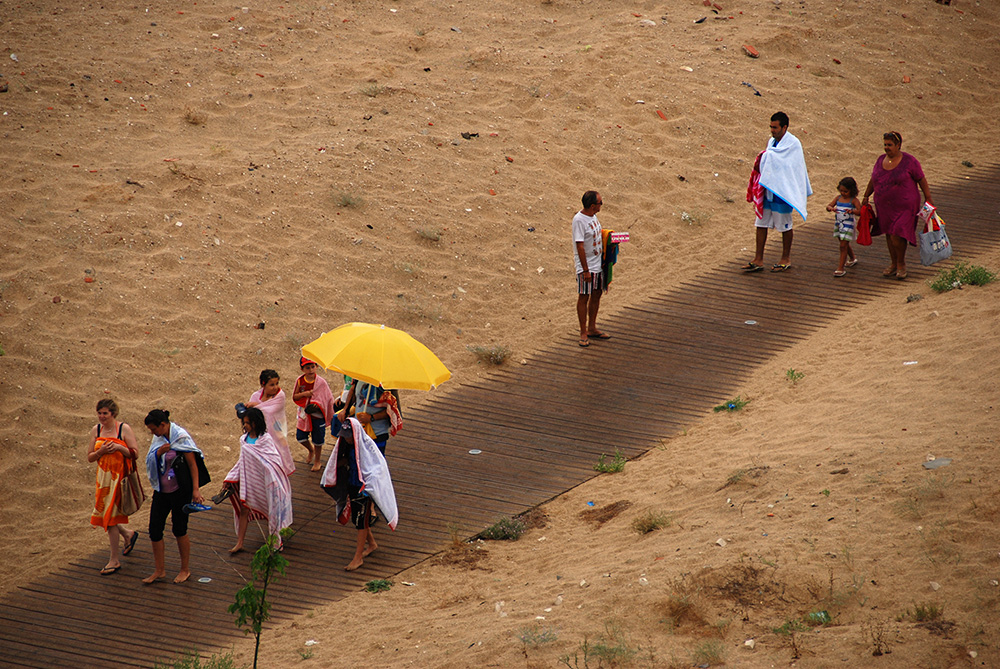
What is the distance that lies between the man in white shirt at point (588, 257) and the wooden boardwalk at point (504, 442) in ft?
1.49

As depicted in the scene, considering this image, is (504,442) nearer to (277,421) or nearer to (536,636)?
(277,421)

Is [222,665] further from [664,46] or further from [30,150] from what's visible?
[664,46]

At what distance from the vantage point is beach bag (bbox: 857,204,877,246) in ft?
36.0

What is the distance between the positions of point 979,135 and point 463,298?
10.5 m

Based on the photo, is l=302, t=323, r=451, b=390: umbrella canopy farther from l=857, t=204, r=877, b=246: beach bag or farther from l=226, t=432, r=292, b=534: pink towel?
l=857, t=204, r=877, b=246: beach bag

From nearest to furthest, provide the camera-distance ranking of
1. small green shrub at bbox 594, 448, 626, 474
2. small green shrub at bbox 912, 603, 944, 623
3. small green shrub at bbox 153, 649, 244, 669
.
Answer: small green shrub at bbox 912, 603, 944, 623 → small green shrub at bbox 153, 649, 244, 669 → small green shrub at bbox 594, 448, 626, 474

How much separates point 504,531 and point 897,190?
658cm

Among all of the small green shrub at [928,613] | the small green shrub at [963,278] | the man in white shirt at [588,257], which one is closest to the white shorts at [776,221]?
the small green shrub at [963,278]

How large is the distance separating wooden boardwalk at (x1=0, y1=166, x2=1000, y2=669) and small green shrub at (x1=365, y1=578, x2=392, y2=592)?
0.12m

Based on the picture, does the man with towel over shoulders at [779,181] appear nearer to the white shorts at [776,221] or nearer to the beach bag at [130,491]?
the white shorts at [776,221]

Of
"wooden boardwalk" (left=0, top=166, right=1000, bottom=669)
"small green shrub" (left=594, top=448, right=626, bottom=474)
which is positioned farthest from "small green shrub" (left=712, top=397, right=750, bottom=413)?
"small green shrub" (left=594, top=448, right=626, bottom=474)

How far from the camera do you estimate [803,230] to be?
13.3m

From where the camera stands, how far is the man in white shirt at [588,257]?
9.99m

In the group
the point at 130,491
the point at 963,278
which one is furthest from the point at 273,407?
the point at 963,278
